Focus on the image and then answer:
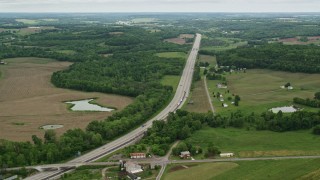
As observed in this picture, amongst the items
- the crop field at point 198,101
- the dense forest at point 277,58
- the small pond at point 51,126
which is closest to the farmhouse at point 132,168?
the small pond at point 51,126

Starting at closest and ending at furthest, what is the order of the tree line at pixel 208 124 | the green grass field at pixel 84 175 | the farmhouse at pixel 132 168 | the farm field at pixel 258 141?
1. the green grass field at pixel 84 175
2. the farmhouse at pixel 132 168
3. the farm field at pixel 258 141
4. the tree line at pixel 208 124

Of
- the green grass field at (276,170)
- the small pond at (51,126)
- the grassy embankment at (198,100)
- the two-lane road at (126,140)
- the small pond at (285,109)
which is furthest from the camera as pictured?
the grassy embankment at (198,100)

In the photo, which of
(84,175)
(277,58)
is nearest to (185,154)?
(84,175)

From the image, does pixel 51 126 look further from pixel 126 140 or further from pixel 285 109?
pixel 285 109

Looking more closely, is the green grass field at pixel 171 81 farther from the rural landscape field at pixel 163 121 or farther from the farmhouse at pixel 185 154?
the farmhouse at pixel 185 154

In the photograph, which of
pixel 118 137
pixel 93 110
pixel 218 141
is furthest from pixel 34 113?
pixel 218 141
